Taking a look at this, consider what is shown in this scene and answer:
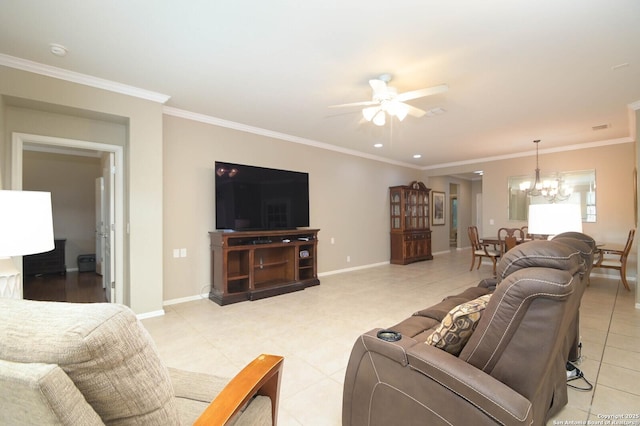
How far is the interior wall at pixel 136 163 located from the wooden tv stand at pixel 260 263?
755mm

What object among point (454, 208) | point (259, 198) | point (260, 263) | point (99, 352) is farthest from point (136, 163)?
point (454, 208)

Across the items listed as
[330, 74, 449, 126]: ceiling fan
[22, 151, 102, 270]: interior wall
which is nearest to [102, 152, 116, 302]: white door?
[330, 74, 449, 126]: ceiling fan

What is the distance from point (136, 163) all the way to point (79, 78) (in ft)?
3.07

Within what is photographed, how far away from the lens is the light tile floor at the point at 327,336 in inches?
74.4

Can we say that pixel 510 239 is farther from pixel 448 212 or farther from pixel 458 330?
pixel 458 330

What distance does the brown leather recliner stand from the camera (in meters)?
1.07

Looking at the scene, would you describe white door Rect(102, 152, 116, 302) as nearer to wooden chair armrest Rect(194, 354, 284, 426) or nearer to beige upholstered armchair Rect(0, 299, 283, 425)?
wooden chair armrest Rect(194, 354, 284, 426)

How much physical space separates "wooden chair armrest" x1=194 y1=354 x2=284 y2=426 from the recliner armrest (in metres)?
0.59

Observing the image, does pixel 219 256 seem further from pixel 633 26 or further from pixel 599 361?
pixel 633 26

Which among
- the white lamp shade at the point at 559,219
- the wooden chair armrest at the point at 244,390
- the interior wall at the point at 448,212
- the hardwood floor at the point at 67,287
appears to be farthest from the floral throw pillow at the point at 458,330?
the interior wall at the point at 448,212

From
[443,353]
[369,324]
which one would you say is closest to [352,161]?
[369,324]

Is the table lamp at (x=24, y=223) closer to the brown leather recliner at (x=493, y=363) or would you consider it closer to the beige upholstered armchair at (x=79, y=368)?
the beige upholstered armchair at (x=79, y=368)

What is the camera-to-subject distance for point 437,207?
28.5ft

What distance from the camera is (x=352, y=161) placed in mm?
6332
